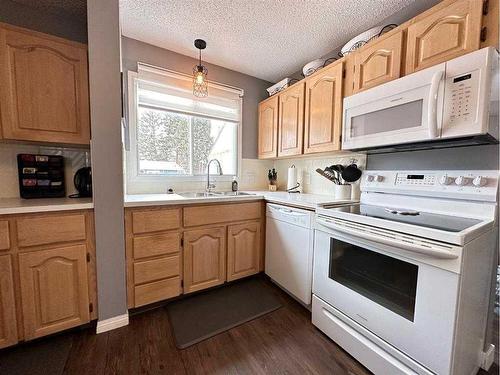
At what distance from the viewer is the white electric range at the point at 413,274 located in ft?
2.99

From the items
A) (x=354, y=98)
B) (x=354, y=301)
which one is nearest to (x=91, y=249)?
(x=354, y=301)

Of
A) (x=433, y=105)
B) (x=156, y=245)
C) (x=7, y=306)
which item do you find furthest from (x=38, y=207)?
(x=433, y=105)

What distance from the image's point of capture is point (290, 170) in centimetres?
253

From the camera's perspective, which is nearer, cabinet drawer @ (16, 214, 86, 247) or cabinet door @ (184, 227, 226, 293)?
cabinet drawer @ (16, 214, 86, 247)

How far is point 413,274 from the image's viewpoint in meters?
1.02

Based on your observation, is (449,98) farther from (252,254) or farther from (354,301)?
(252,254)

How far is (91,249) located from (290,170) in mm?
1996

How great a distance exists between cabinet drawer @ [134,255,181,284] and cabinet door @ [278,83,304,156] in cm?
151

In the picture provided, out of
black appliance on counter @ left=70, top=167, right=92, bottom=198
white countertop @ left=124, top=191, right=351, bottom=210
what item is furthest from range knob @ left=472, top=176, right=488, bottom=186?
black appliance on counter @ left=70, top=167, right=92, bottom=198

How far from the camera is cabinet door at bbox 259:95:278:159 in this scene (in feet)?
8.11

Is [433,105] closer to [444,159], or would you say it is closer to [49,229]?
[444,159]

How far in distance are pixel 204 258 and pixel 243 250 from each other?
397 millimetres

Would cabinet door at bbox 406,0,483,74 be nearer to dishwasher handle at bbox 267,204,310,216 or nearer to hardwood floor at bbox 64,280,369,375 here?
dishwasher handle at bbox 267,204,310,216

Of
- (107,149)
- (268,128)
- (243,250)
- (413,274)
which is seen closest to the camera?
(413,274)
